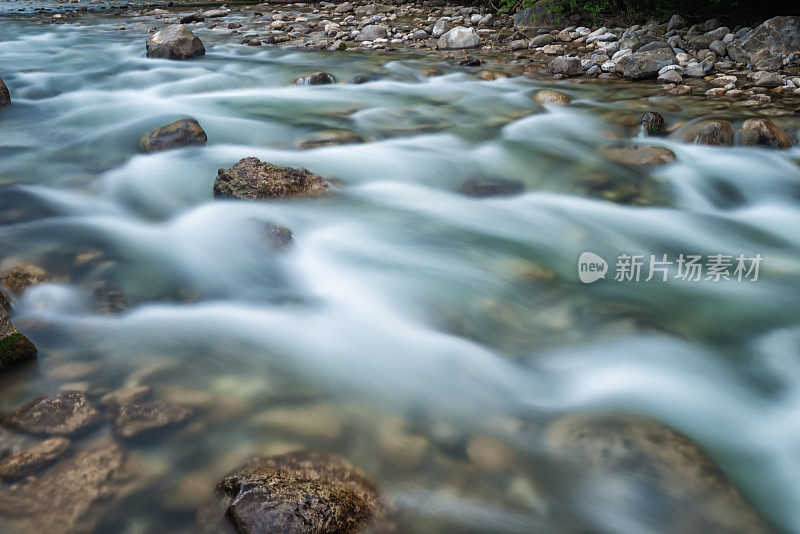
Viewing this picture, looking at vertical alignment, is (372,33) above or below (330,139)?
below

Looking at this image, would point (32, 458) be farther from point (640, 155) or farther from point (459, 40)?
point (459, 40)

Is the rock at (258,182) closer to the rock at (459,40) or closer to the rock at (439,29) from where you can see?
the rock at (459,40)

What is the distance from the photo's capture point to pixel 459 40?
10188 millimetres

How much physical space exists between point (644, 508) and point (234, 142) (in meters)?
4.48

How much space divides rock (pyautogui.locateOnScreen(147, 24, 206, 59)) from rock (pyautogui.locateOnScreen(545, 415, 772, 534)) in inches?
353

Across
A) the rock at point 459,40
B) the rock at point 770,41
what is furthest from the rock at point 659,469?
the rock at point 459,40

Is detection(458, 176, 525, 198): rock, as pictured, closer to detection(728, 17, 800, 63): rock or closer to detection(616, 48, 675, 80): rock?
detection(616, 48, 675, 80): rock

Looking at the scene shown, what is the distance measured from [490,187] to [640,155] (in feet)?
4.79

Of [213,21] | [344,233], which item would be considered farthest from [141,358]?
[213,21]

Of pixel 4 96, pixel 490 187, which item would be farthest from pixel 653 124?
pixel 4 96

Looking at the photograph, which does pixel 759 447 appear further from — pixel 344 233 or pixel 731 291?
pixel 344 233

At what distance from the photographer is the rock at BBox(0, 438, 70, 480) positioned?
178cm

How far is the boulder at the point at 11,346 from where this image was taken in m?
2.18

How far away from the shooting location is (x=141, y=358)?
7.81ft
